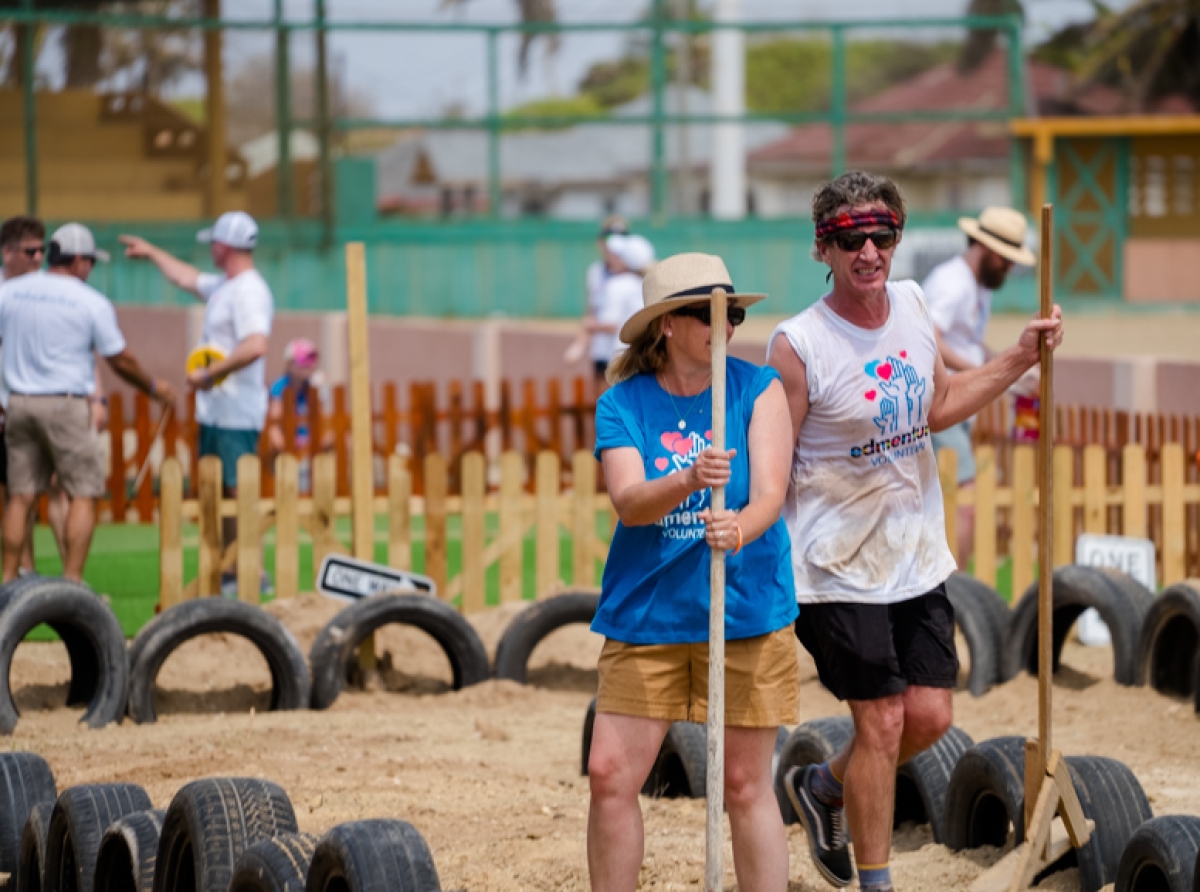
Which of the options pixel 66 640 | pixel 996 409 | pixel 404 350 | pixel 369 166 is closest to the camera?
pixel 66 640

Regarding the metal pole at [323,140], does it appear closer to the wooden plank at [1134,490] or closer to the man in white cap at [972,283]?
the wooden plank at [1134,490]

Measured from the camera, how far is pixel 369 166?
2728 centimetres

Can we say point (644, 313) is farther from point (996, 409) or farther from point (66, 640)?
point (996, 409)

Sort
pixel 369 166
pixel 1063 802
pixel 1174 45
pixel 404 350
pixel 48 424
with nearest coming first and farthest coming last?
1. pixel 1063 802
2. pixel 48 424
3. pixel 404 350
4. pixel 369 166
5. pixel 1174 45

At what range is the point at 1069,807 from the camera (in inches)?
177

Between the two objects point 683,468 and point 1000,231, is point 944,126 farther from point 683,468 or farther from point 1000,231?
point 683,468

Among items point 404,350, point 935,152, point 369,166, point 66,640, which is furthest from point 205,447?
point 935,152

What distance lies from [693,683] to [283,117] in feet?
75.0

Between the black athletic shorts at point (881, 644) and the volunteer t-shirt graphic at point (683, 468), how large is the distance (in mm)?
657

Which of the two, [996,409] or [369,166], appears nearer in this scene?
[996,409]

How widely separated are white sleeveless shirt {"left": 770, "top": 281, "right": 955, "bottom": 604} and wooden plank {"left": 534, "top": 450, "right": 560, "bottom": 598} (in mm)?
4928

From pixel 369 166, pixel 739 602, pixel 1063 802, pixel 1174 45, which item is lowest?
pixel 1063 802

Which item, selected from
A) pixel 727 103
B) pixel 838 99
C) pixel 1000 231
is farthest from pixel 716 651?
pixel 727 103

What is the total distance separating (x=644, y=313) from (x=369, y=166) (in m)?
23.9
